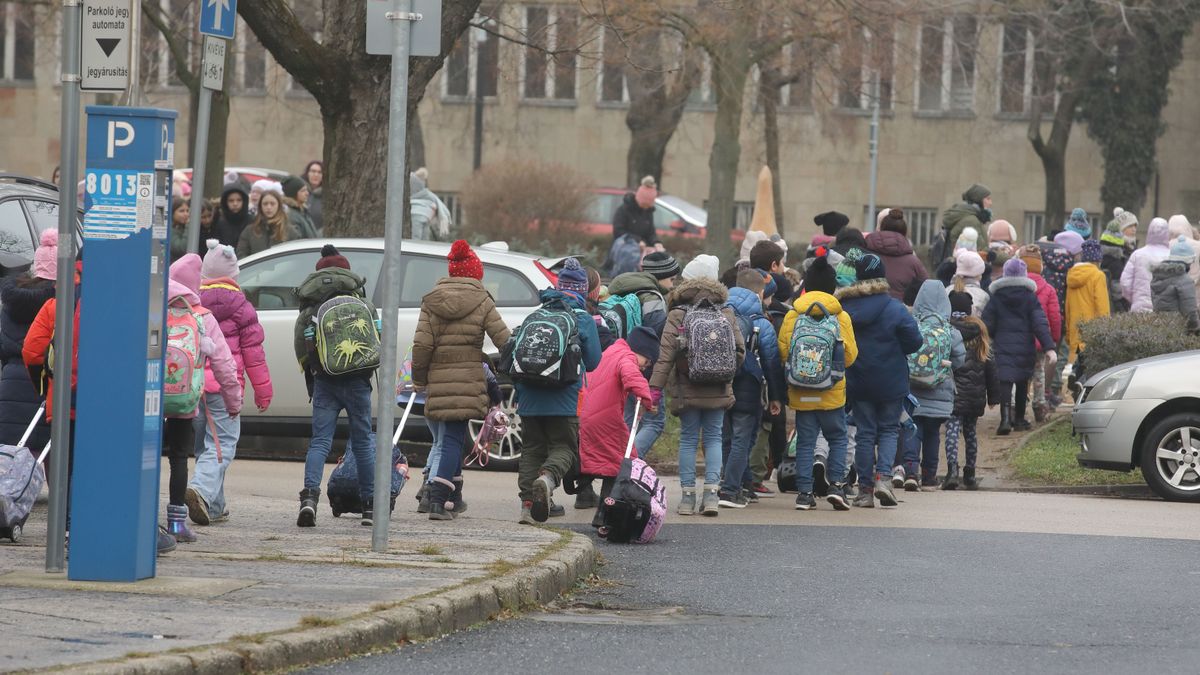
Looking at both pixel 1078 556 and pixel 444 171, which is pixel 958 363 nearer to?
pixel 1078 556

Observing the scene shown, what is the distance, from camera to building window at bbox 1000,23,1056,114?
4203 centimetres

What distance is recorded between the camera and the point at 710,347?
1245cm

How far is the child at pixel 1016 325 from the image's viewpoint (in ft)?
57.2

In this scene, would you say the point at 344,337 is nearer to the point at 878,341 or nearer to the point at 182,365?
the point at 182,365

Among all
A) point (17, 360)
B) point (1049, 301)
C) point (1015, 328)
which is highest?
point (1049, 301)

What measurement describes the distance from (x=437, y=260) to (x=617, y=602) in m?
6.25

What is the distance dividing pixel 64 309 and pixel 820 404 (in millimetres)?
5903

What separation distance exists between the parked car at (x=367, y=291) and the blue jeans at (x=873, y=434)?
2709mm

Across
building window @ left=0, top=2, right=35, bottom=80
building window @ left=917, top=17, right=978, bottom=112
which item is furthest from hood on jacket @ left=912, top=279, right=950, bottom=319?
building window @ left=0, top=2, right=35, bottom=80

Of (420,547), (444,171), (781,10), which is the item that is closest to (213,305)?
(420,547)

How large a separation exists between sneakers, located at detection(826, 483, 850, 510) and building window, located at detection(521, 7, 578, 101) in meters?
6.93

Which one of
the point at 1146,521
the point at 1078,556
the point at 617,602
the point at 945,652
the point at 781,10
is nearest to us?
the point at 945,652

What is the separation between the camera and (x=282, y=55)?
17406 mm

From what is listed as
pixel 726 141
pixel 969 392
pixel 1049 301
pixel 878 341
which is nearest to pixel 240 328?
pixel 878 341
